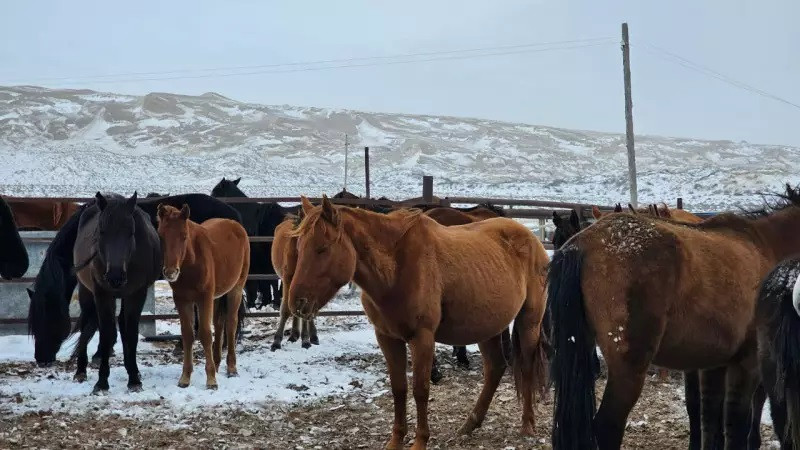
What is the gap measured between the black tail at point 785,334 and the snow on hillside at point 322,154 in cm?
3260

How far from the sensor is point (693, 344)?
13.2ft

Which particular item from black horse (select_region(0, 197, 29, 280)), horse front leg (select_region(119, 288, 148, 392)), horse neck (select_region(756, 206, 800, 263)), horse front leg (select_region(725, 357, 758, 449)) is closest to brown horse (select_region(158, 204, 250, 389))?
horse front leg (select_region(119, 288, 148, 392))

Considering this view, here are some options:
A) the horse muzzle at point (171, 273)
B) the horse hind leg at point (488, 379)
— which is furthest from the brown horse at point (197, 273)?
the horse hind leg at point (488, 379)

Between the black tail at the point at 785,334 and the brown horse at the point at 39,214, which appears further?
the brown horse at the point at 39,214

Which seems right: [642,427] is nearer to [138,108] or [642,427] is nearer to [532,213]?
[532,213]

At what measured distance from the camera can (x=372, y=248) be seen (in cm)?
517

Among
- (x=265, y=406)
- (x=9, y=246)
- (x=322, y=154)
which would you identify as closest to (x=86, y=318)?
(x=9, y=246)

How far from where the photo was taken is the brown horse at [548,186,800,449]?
3941 mm

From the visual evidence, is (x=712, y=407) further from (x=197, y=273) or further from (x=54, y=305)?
(x=54, y=305)

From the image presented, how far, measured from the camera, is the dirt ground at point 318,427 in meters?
5.63

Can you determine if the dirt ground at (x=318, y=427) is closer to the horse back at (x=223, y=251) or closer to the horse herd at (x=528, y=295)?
the horse herd at (x=528, y=295)

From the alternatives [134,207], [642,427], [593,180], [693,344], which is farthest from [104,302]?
[593,180]

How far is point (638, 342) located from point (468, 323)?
178 cm

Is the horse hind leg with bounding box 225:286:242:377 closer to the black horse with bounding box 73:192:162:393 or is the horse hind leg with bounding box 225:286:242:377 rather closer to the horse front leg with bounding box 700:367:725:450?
the black horse with bounding box 73:192:162:393
